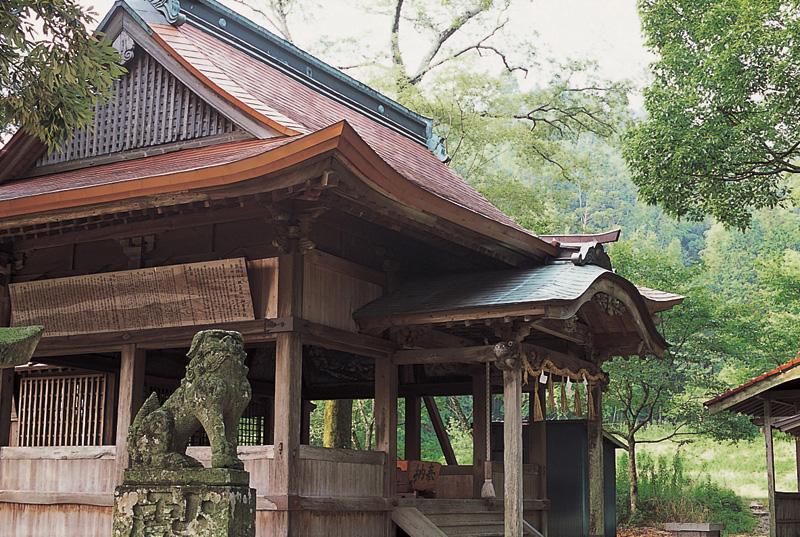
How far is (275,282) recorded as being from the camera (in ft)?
31.4

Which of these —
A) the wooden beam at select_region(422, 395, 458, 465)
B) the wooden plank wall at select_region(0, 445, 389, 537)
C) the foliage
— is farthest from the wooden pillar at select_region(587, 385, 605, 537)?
the foliage

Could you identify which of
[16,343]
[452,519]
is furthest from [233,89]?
[16,343]

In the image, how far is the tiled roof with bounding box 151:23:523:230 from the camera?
1104 cm

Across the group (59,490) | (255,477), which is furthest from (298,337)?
(59,490)

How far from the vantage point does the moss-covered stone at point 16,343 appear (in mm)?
5496

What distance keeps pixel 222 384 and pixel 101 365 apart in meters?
6.22

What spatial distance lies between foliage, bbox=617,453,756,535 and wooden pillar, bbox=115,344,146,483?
46.7ft

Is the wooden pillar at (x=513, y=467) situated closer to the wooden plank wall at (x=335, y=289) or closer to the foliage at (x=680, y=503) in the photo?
the wooden plank wall at (x=335, y=289)

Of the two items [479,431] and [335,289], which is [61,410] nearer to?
[335,289]

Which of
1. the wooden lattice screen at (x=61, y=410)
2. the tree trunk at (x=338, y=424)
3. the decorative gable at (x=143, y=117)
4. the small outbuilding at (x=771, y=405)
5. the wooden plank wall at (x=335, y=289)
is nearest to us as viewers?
the wooden plank wall at (x=335, y=289)

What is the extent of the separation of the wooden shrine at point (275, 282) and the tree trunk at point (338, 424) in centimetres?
683

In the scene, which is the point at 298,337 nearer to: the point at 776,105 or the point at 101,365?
the point at 101,365

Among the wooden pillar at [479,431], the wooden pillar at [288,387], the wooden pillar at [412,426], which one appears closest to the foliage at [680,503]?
the wooden pillar at [412,426]

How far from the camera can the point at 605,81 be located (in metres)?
26.9
